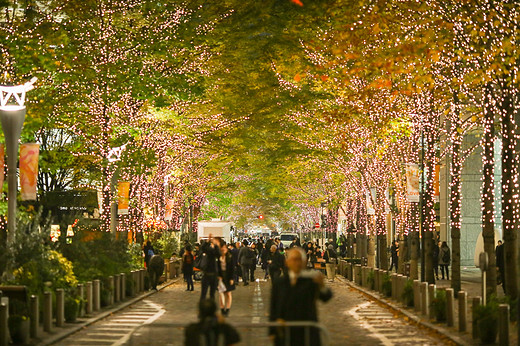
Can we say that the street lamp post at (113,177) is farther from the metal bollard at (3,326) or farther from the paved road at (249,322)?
the metal bollard at (3,326)

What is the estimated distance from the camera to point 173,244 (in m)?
50.8

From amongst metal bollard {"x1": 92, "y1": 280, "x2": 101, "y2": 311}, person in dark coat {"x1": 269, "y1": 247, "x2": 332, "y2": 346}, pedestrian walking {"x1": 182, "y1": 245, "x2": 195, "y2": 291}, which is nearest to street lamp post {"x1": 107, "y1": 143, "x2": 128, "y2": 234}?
pedestrian walking {"x1": 182, "y1": 245, "x2": 195, "y2": 291}

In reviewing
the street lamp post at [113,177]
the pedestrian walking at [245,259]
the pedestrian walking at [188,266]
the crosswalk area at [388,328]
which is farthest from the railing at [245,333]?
the pedestrian walking at [245,259]

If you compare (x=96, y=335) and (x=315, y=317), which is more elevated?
(x=315, y=317)

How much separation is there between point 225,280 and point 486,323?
8428mm

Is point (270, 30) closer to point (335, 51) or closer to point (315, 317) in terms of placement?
point (335, 51)

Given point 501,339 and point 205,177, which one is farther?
point 205,177

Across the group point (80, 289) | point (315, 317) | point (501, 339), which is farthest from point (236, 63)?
point (315, 317)

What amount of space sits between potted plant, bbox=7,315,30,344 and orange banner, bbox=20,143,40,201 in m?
5.49

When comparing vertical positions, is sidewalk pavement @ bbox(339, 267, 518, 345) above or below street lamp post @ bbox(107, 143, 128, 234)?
below

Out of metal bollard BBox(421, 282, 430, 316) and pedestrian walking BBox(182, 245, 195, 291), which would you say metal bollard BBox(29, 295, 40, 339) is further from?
pedestrian walking BBox(182, 245, 195, 291)

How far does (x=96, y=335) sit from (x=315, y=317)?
9.30 metres

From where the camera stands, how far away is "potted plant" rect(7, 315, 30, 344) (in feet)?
53.1

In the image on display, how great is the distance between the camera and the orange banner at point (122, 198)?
110ft
